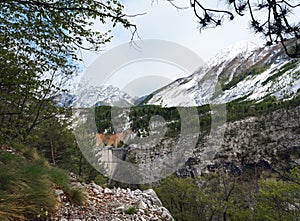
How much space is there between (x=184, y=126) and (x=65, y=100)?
9032 cm

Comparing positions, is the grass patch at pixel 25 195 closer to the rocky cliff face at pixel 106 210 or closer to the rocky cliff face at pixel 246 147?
the rocky cliff face at pixel 106 210

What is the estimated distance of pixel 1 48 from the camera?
561 centimetres

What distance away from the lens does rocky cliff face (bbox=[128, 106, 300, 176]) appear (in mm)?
70750

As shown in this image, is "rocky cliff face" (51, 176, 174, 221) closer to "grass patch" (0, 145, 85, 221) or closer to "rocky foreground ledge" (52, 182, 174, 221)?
"rocky foreground ledge" (52, 182, 174, 221)

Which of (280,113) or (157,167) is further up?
(280,113)

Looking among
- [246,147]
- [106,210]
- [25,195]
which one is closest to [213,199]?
[106,210]

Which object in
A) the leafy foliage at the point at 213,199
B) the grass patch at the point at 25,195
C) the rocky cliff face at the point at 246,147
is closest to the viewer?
the grass patch at the point at 25,195

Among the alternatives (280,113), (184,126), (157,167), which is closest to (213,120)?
(184,126)

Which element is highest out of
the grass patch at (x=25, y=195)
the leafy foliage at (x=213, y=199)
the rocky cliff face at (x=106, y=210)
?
the grass patch at (x=25, y=195)

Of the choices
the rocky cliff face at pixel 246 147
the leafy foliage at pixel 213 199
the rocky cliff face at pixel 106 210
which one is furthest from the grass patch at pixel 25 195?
the rocky cliff face at pixel 246 147

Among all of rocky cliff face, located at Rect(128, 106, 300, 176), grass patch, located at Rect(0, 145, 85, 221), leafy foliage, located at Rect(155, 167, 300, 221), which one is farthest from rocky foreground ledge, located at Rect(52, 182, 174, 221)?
rocky cliff face, located at Rect(128, 106, 300, 176)

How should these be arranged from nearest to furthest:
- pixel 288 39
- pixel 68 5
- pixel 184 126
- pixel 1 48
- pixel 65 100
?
pixel 288 39 < pixel 68 5 < pixel 1 48 < pixel 65 100 < pixel 184 126

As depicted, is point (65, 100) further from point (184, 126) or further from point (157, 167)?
point (184, 126)

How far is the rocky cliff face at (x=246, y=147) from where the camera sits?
232ft
